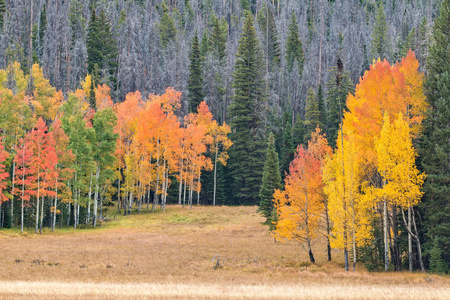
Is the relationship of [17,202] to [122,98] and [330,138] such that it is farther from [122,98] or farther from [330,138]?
[330,138]

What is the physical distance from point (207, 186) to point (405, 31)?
7617 cm

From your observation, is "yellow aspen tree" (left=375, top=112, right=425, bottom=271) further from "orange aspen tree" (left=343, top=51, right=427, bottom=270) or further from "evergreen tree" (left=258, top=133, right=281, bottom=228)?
"evergreen tree" (left=258, top=133, right=281, bottom=228)

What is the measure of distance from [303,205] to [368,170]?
514 cm

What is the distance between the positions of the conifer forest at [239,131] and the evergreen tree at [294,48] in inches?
16.6

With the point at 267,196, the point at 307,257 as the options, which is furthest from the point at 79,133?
the point at 307,257

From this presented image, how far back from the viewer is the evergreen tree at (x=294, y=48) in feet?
338

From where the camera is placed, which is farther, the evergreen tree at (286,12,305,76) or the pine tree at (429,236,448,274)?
the evergreen tree at (286,12,305,76)

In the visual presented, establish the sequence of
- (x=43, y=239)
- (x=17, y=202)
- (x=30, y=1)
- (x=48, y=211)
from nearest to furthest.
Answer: (x=43, y=239), (x=17, y=202), (x=48, y=211), (x=30, y=1)

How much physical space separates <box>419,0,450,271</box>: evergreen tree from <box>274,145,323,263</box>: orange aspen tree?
7.06 meters

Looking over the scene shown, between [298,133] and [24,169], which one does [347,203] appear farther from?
[298,133]

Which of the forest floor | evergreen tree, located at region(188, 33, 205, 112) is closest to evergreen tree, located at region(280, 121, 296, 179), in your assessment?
evergreen tree, located at region(188, 33, 205, 112)

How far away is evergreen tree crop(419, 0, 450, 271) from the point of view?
2481 centimetres

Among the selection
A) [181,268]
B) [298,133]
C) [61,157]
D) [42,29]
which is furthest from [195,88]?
[181,268]

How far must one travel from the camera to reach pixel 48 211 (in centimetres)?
4747
